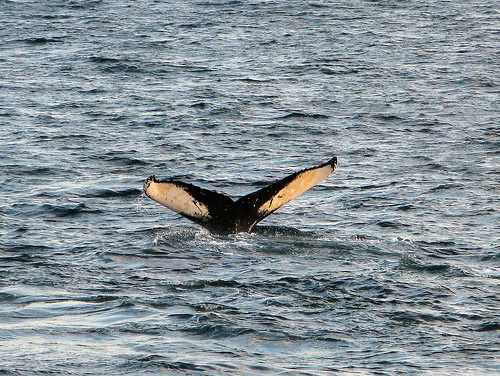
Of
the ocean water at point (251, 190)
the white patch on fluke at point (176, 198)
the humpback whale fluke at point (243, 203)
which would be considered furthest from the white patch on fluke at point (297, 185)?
the white patch on fluke at point (176, 198)

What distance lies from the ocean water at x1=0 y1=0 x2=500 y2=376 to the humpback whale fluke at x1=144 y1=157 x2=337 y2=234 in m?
0.22

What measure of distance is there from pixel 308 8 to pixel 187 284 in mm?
22262

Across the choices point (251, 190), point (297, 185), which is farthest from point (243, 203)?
point (251, 190)

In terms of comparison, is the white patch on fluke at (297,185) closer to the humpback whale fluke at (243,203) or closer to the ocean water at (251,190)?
the humpback whale fluke at (243,203)

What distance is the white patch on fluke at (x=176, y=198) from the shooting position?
1101cm

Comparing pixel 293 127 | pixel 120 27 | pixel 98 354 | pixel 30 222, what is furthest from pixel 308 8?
pixel 98 354

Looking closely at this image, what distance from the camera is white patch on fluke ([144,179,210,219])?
36.1 feet

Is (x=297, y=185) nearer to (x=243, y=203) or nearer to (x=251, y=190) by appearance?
(x=243, y=203)

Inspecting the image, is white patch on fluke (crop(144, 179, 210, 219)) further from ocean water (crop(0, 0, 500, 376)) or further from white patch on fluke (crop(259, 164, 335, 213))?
white patch on fluke (crop(259, 164, 335, 213))

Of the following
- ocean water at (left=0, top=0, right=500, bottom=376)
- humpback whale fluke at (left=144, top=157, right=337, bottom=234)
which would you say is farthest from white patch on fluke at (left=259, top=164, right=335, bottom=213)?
ocean water at (left=0, top=0, right=500, bottom=376)

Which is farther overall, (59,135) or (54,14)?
(54,14)

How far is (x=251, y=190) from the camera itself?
569 inches

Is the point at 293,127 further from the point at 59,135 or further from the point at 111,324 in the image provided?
the point at 111,324

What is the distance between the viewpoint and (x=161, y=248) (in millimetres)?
11406
